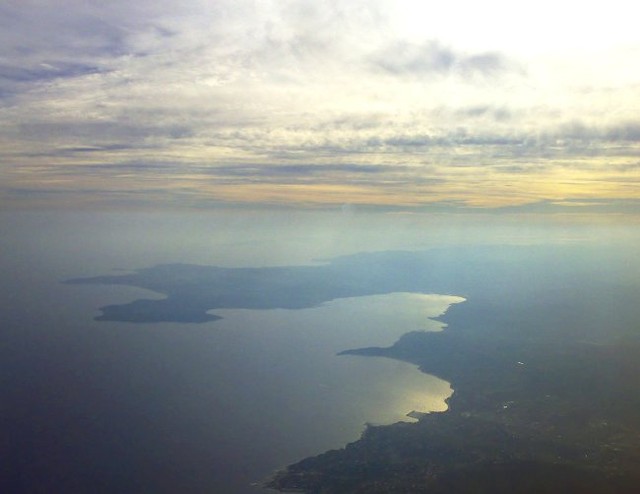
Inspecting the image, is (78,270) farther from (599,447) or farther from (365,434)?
(599,447)

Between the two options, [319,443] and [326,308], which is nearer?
[319,443]

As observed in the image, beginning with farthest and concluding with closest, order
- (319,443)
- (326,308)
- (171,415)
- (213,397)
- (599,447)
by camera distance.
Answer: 1. (326,308)
2. (213,397)
3. (171,415)
4. (319,443)
5. (599,447)

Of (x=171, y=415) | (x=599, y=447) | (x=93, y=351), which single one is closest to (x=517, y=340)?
(x=599, y=447)

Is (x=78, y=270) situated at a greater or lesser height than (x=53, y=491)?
lesser

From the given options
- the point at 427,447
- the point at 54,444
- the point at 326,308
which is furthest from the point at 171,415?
the point at 326,308

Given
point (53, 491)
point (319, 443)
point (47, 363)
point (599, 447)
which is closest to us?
point (53, 491)

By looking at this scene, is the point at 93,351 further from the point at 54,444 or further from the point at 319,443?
the point at 319,443
